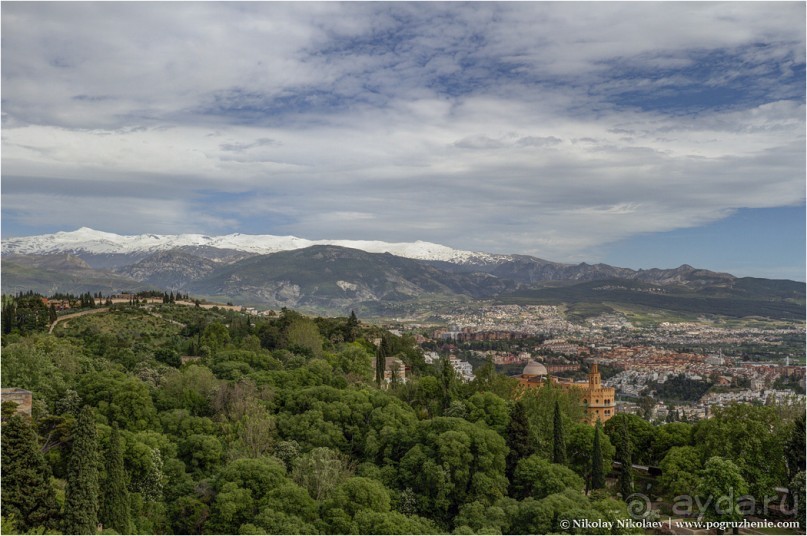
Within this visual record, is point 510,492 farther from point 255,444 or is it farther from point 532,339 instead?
point 532,339

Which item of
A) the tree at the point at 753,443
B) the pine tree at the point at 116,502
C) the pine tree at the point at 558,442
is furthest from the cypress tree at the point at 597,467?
the pine tree at the point at 116,502

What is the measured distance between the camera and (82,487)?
2561cm

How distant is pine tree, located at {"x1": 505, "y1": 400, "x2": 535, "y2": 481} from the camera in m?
35.6

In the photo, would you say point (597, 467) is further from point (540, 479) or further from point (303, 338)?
point (303, 338)

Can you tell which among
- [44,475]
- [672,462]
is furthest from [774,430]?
[44,475]

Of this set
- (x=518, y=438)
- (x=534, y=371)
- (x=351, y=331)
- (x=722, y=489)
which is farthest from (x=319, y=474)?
(x=534, y=371)

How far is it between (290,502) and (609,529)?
12511 millimetres

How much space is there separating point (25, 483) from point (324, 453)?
1304cm

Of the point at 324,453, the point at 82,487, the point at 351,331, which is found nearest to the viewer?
the point at 82,487

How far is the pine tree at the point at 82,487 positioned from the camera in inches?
990

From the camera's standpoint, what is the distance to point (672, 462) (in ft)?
115

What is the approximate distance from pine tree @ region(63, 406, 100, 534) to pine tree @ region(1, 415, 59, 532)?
3.75ft

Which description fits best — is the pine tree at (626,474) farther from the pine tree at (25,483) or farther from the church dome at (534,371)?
the church dome at (534,371)

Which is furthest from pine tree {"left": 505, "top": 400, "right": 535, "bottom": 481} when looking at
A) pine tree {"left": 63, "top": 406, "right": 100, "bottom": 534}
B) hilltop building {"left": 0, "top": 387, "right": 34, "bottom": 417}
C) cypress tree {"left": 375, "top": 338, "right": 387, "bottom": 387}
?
hilltop building {"left": 0, "top": 387, "right": 34, "bottom": 417}
